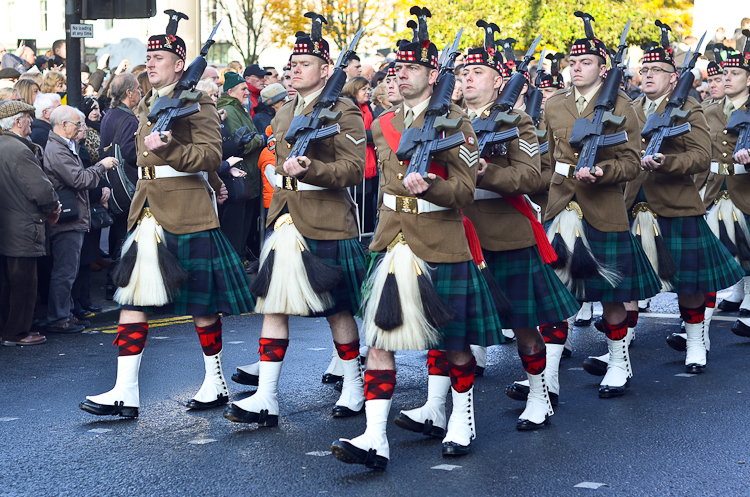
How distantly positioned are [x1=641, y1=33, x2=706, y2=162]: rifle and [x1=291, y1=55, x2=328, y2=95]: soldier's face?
7.68 ft

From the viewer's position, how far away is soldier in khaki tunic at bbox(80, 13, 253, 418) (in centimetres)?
546

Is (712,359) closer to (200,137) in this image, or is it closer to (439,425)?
(439,425)

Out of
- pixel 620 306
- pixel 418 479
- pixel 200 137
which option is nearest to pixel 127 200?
pixel 200 137

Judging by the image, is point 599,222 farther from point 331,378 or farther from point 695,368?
point 331,378

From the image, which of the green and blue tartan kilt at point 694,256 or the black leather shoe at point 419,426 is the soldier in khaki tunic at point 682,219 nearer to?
the green and blue tartan kilt at point 694,256

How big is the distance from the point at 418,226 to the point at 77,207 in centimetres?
426

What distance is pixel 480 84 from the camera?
5488mm

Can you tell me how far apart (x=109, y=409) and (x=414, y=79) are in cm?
235

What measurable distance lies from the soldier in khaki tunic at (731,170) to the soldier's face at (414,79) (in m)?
4.02

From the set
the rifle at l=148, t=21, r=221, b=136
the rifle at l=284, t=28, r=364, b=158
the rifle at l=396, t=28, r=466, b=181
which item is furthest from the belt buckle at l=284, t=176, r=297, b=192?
the rifle at l=396, t=28, r=466, b=181

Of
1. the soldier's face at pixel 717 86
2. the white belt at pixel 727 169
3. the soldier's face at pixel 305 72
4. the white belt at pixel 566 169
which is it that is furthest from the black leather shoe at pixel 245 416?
the soldier's face at pixel 717 86

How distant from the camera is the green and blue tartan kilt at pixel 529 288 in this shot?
17.5 ft

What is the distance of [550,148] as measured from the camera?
6.43 metres

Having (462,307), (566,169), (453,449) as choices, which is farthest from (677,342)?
(462,307)
